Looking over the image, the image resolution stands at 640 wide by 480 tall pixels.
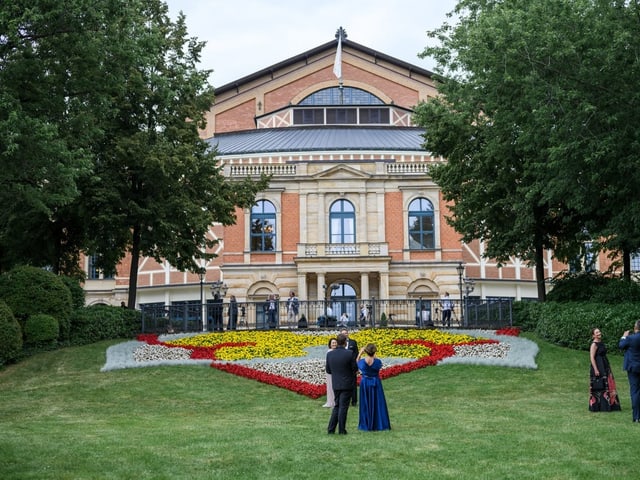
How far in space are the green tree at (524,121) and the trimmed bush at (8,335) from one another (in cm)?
1556

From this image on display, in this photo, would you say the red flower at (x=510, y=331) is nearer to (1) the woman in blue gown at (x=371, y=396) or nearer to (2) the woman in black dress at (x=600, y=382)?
(2) the woman in black dress at (x=600, y=382)

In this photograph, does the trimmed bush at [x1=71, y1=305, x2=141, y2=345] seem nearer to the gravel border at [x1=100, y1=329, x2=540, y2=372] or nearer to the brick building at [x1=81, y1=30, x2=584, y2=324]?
the gravel border at [x1=100, y1=329, x2=540, y2=372]

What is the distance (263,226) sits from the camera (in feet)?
146

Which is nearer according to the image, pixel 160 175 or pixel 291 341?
pixel 291 341

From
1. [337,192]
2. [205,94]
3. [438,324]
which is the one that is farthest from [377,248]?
[205,94]

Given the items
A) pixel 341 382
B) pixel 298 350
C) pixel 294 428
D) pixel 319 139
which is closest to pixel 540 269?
pixel 298 350

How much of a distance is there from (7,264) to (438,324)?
57.7 feet

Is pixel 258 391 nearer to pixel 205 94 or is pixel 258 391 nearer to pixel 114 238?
pixel 114 238

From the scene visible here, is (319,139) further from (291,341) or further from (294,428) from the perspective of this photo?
(294,428)

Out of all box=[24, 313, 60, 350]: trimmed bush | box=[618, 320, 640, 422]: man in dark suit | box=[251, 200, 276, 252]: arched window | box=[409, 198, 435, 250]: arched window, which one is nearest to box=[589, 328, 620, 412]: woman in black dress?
box=[618, 320, 640, 422]: man in dark suit

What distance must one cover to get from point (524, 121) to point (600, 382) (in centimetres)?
1092

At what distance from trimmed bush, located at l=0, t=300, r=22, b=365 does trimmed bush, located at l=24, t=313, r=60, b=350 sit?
1.39m

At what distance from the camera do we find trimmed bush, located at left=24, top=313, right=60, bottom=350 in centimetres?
2456

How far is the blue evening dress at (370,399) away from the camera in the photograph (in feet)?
42.3
